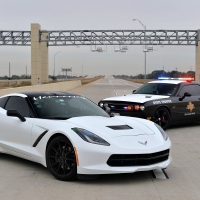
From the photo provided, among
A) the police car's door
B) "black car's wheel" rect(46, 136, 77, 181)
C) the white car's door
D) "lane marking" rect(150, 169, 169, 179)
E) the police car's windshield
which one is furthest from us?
the police car's windshield

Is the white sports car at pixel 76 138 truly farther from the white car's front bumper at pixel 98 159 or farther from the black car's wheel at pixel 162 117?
the black car's wheel at pixel 162 117

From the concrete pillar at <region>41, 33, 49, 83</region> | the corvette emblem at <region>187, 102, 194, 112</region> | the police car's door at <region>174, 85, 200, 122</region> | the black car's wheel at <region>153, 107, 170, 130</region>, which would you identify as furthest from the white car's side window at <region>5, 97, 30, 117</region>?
the concrete pillar at <region>41, 33, 49, 83</region>

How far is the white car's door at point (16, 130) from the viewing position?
6980 mm

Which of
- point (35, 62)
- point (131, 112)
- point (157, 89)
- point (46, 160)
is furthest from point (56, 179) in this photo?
point (35, 62)

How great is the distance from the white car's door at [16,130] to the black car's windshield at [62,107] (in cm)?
22

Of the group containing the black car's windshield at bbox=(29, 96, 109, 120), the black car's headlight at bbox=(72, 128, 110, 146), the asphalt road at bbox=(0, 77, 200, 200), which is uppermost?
the black car's windshield at bbox=(29, 96, 109, 120)

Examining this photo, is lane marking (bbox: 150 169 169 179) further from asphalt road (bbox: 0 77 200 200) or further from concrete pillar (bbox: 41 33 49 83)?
concrete pillar (bbox: 41 33 49 83)

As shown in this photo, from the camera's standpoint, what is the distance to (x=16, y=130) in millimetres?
7250

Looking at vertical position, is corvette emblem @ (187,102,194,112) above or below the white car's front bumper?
above

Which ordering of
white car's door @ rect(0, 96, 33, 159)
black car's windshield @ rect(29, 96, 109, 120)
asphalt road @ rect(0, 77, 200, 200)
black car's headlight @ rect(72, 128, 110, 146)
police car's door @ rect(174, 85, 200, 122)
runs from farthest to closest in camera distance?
police car's door @ rect(174, 85, 200, 122) → black car's windshield @ rect(29, 96, 109, 120) → white car's door @ rect(0, 96, 33, 159) → black car's headlight @ rect(72, 128, 110, 146) → asphalt road @ rect(0, 77, 200, 200)

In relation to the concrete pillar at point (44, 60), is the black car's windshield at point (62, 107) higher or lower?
lower

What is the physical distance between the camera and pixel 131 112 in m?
11.5

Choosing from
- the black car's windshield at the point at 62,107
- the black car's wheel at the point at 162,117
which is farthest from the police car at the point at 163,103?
the black car's windshield at the point at 62,107

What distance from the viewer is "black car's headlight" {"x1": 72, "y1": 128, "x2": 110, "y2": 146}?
597 centimetres
